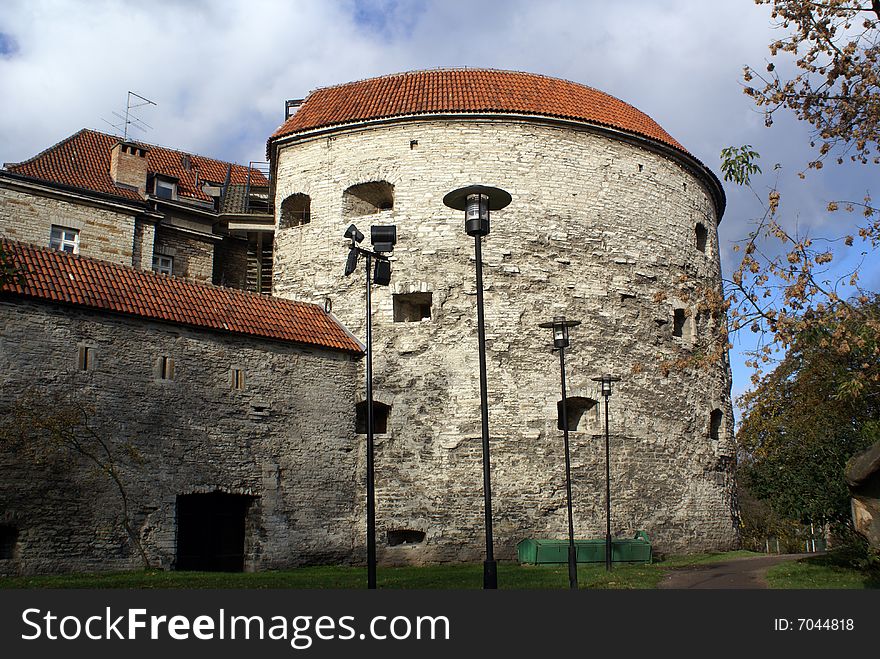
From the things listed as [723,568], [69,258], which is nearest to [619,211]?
[723,568]

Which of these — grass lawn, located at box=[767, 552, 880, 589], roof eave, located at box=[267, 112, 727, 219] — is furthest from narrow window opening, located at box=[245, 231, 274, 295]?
grass lawn, located at box=[767, 552, 880, 589]

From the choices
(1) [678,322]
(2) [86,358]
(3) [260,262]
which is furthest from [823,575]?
(3) [260,262]

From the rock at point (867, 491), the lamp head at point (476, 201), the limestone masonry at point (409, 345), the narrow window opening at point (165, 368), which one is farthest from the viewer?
the narrow window opening at point (165, 368)

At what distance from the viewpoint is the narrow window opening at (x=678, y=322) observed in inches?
829

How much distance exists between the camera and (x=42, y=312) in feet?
47.6

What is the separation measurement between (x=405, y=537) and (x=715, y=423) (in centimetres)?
821

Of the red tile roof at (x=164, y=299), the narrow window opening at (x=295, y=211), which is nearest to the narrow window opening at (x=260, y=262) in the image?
the narrow window opening at (x=295, y=211)

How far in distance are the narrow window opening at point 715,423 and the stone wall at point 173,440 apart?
8580 mm

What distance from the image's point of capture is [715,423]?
21.5 m

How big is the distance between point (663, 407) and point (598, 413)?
5.59ft

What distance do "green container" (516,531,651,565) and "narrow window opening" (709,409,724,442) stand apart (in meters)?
4.23

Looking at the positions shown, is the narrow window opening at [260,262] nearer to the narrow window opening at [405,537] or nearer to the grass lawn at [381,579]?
the narrow window opening at [405,537]

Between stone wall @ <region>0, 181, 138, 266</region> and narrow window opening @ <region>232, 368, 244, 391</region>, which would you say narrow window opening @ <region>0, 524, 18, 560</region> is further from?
stone wall @ <region>0, 181, 138, 266</region>

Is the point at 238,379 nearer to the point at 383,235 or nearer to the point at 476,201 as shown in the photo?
the point at 383,235
